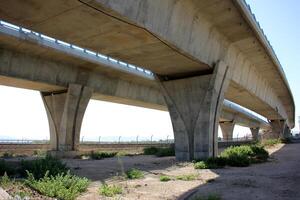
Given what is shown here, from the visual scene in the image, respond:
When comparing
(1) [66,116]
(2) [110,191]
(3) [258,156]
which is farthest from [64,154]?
(2) [110,191]

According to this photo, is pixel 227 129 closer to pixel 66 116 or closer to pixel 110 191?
pixel 66 116

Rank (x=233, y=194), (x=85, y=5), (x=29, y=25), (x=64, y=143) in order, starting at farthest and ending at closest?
(x=64, y=143)
(x=29, y=25)
(x=85, y=5)
(x=233, y=194)

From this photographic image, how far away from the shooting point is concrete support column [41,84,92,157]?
30031 millimetres

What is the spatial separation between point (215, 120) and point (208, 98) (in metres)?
1.59

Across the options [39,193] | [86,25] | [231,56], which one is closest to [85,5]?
[86,25]

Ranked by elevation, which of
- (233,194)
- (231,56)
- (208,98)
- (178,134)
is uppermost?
(231,56)

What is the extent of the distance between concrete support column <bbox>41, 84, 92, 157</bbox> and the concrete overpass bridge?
9cm

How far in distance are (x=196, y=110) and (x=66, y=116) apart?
539 inches

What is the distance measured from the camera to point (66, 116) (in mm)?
30266

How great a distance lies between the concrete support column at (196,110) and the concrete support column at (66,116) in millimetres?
10733

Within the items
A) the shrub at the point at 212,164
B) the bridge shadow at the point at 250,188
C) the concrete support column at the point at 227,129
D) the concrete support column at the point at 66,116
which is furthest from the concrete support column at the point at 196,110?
the concrete support column at the point at 227,129

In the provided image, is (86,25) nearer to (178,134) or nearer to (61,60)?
(178,134)

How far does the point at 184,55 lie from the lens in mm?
17156

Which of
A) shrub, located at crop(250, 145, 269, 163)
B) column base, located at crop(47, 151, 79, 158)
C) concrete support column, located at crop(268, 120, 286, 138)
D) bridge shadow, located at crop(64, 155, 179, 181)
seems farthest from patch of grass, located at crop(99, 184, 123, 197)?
concrete support column, located at crop(268, 120, 286, 138)
